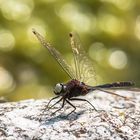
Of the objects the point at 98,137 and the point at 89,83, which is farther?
the point at 89,83

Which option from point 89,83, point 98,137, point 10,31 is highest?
point 10,31

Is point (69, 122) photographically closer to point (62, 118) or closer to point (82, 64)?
point (62, 118)

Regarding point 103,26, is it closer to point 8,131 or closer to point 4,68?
point 4,68

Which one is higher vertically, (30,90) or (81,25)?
(81,25)

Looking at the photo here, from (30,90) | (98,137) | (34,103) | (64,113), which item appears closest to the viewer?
(98,137)

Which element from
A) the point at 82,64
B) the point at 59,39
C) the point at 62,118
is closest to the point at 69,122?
the point at 62,118

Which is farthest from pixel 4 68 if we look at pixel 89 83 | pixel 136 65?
pixel 89 83
